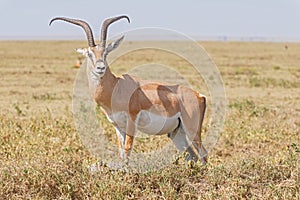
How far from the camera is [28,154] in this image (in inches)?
298

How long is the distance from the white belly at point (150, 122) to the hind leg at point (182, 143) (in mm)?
230

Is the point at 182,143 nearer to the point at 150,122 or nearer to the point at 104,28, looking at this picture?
the point at 150,122

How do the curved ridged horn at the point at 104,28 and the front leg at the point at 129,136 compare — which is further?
the front leg at the point at 129,136

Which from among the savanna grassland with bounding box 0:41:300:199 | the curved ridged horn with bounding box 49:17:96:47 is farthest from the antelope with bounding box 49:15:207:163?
the savanna grassland with bounding box 0:41:300:199

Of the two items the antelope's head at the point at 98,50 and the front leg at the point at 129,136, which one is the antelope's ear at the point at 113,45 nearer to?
the antelope's head at the point at 98,50

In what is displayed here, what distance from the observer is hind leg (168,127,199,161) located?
23.7 ft

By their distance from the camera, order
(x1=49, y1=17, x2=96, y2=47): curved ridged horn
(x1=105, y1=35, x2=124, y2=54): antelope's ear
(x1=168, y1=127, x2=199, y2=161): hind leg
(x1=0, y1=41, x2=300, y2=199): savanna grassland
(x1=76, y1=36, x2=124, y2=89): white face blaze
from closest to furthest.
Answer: (x1=0, y1=41, x2=300, y2=199): savanna grassland
(x1=76, y1=36, x2=124, y2=89): white face blaze
(x1=105, y1=35, x2=124, y2=54): antelope's ear
(x1=49, y1=17, x2=96, y2=47): curved ridged horn
(x1=168, y1=127, x2=199, y2=161): hind leg

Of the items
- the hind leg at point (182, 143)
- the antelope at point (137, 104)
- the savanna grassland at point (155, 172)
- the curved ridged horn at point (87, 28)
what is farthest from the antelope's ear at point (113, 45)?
the hind leg at point (182, 143)

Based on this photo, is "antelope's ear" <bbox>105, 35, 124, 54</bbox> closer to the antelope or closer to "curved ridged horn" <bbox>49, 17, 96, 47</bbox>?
the antelope

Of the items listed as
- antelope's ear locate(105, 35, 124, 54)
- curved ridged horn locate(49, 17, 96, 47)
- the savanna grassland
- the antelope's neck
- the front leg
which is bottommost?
the savanna grassland

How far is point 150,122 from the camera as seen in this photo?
668 cm

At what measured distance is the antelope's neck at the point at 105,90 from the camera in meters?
6.41

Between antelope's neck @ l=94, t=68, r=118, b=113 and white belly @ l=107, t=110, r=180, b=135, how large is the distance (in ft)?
0.62

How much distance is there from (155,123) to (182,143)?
73cm
